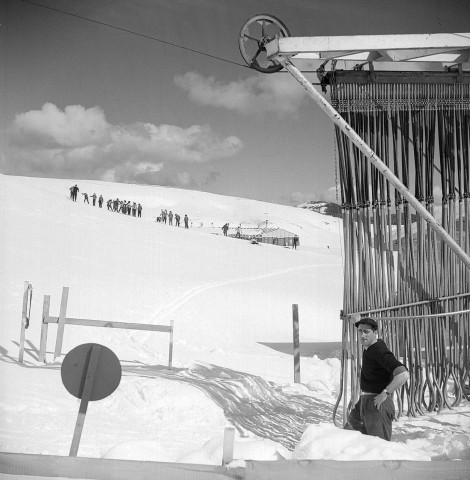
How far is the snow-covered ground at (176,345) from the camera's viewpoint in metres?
5.13

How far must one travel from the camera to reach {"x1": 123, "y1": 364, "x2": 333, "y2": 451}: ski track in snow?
6.50 meters

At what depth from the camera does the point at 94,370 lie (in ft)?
12.4

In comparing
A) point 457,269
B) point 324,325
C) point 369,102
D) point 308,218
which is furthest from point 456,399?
point 308,218

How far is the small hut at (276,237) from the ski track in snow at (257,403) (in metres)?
48.0

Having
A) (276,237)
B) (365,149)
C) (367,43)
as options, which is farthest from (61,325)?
(276,237)

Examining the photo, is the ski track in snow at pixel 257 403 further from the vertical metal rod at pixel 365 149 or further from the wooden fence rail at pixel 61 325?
the vertical metal rod at pixel 365 149

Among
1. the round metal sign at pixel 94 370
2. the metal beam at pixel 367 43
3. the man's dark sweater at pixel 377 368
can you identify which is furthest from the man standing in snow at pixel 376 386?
the metal beam at pixel 367 43

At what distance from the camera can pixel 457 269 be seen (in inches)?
245

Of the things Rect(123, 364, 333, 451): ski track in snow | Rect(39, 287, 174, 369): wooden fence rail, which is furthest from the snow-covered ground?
Rect(39, 287, 174, 369): wooden fence rail

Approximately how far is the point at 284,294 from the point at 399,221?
14.6 metres

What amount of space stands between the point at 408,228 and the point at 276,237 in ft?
177

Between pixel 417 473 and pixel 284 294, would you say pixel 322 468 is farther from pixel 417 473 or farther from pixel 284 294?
pixel 284 294

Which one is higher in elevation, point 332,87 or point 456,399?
point 332,87

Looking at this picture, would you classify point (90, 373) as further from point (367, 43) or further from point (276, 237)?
point (276, 237)
